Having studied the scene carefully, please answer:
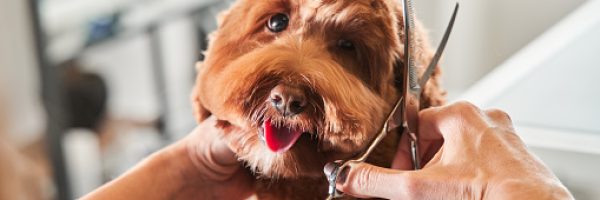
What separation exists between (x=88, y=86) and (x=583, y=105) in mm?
1407

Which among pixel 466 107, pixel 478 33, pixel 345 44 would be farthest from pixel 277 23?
pixel 478 33

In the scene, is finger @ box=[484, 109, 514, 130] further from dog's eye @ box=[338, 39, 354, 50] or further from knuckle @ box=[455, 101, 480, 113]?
dog's eye @ box=[338, 39, 354, 50]

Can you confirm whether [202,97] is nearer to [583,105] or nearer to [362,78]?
[362,78]

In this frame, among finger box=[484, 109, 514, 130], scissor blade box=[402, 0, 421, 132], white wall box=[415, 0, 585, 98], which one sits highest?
scissor blade box=[402, 0, 421, 132]

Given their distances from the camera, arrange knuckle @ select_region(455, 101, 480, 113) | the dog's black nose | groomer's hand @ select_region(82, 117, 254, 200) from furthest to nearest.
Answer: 1. groomer's hand @ select_region(82, 117, 254, 200)
2. knuckle @ select_region(455, 101, 480, 113)
3. the dog's black nose

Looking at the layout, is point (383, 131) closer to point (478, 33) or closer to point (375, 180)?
point (375, 180)

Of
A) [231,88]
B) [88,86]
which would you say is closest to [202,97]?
[231,88]

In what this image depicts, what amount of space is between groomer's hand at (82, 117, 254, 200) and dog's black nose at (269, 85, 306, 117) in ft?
0.76

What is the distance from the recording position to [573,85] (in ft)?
3.91

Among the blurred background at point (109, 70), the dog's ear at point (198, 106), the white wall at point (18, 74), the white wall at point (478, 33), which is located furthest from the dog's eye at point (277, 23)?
the white wall at point (18, 74)

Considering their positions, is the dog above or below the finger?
above

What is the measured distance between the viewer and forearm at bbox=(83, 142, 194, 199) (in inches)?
35.8

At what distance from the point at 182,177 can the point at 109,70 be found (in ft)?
4.79

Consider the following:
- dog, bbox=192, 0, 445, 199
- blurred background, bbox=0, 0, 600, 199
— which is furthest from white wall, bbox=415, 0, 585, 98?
dog, bbox=192, 0, 445, 199
